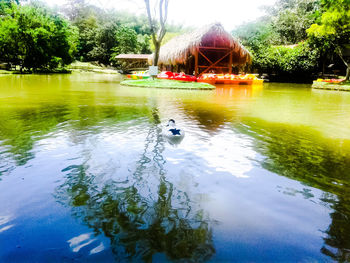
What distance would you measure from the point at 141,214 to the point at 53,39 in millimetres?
37875

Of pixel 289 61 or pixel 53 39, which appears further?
pixel 53 39

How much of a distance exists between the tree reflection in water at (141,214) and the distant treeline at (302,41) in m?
21.9

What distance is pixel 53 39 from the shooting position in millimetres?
35250

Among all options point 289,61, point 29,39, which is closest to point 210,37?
point 289,61

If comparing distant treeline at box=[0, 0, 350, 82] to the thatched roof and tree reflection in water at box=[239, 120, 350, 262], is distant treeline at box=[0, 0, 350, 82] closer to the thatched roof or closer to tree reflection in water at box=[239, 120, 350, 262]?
the thatched roof

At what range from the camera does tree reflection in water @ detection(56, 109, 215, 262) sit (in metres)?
2.44

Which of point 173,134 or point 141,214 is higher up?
point 173,134

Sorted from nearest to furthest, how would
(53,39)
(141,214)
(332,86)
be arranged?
1. (141,214)
2. (332,86)
3. (53,39)

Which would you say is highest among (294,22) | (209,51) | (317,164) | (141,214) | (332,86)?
(294,22)

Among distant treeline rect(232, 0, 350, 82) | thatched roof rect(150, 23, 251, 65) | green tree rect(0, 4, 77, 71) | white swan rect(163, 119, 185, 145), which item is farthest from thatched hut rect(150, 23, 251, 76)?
white swan rect(163, 119, 185, 145)

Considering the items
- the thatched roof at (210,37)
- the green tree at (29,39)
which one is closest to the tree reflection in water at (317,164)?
the thatched roof at (210,37)

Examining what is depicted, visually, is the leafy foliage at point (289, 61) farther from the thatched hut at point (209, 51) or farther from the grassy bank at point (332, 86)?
the grassy bank at point (332, 86)

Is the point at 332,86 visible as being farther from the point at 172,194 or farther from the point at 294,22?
the point at 294,22

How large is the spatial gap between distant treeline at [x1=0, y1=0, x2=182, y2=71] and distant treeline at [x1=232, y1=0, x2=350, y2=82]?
19666mm
